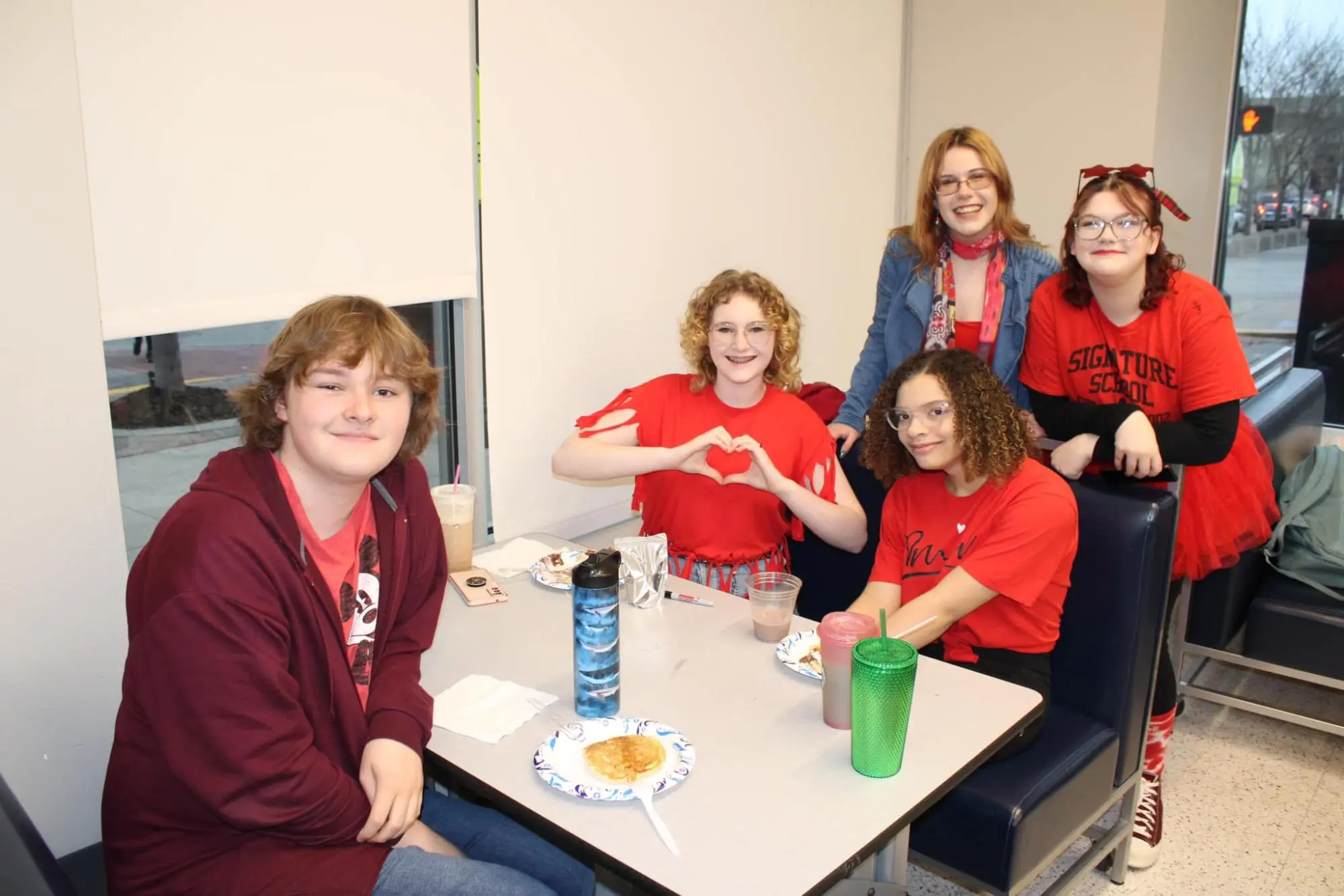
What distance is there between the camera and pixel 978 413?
6.53 ft

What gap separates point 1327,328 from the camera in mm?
3799

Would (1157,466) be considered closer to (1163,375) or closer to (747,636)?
(1163,375)

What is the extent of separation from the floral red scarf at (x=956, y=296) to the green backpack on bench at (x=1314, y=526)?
1.23 meters

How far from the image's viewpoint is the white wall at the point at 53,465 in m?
1.82

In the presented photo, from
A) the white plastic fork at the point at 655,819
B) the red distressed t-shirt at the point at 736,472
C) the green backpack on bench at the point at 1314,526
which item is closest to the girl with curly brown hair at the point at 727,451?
the red distressed t-shirt at the point at 736,472

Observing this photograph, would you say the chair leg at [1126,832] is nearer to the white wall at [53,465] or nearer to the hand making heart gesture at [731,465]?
the hand making heart gesture at [731,465]

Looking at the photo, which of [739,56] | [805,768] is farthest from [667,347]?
[805,768]

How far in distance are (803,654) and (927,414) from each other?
1.86ft

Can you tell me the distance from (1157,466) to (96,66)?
2.15 metres

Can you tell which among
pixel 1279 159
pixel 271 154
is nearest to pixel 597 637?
pixel 271 154

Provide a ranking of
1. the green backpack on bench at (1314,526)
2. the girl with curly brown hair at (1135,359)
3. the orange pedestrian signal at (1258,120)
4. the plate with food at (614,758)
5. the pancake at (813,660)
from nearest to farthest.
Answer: the plate with food at (614,758) → the pancake at (813,660) → the girl with curly brown hair at (1135,359) → the green backpack on bench at (1314,526) → the orange pedestrian signal at (1258,120)

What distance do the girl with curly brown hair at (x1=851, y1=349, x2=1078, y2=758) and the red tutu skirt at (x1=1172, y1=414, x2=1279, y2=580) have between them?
2.10 feet

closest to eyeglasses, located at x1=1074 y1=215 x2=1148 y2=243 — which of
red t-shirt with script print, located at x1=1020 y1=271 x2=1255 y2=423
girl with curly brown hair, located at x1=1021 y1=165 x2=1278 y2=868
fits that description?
girl with curly brown hair, located at x1=1021 y1=165 x2=1278 y2=868

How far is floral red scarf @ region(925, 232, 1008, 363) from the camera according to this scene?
2.47 m
